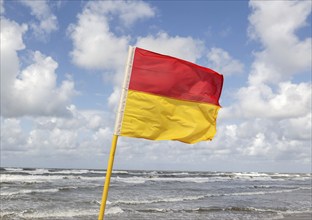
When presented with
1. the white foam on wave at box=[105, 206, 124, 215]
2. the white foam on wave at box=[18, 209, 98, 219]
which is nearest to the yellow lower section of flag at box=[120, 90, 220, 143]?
the white foam on wave at box=[18, 209, 98, 219]

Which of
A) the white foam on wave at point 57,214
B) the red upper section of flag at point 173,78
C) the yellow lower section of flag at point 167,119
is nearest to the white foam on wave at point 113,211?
the white foam on wave at point 57,214

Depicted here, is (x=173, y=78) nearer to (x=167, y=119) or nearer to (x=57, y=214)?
(x=167, y=119)

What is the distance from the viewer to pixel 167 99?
6.36 m

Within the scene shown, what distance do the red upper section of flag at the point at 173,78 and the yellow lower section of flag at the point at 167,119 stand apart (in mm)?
111

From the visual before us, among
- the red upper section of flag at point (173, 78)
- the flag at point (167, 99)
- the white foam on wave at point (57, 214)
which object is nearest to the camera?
the flag at point (167, 99)

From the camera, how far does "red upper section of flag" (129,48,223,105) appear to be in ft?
20.0

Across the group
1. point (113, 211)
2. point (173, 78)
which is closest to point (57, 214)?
point (113, 211)

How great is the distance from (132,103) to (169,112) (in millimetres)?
685

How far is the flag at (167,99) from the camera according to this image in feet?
19.6

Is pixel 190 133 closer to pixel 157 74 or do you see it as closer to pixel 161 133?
pixel 161 133

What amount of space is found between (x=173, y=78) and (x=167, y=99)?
13.9 inches

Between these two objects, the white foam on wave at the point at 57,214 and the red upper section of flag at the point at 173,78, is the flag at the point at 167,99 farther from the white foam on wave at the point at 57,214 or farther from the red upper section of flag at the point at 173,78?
the white foam on wave at the point at 57,214

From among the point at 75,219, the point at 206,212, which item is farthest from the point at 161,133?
the point at 206,212

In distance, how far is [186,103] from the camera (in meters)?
6.54
